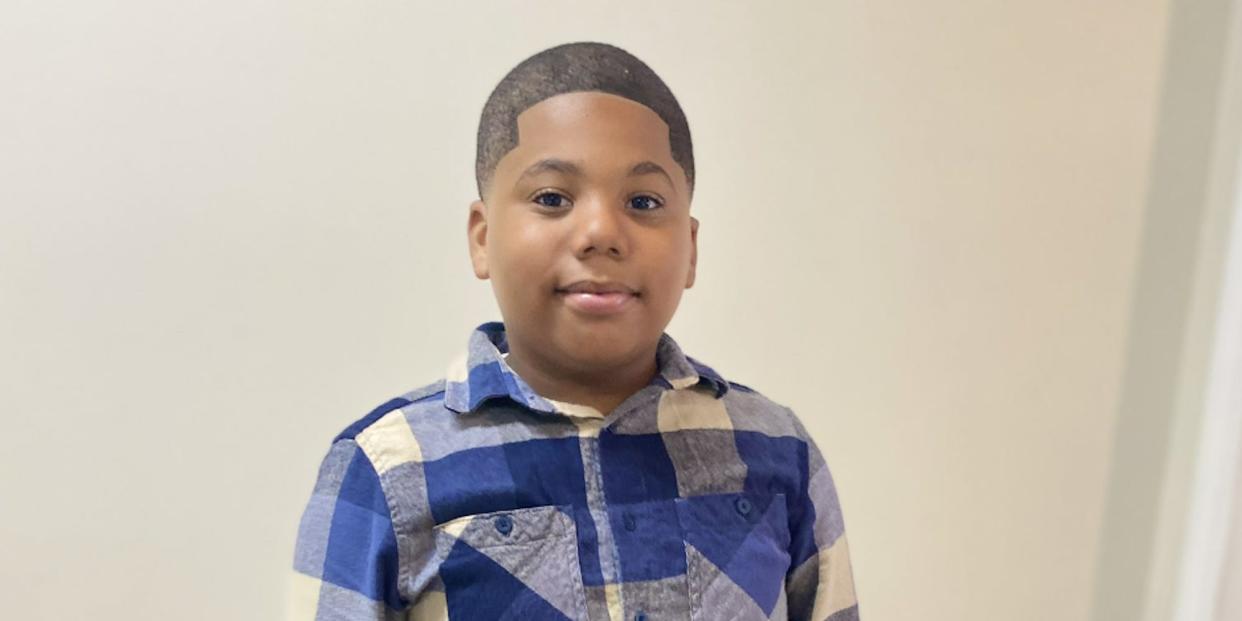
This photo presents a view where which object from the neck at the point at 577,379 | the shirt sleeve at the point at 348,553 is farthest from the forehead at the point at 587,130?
the shirt sleeve at the point at 348,553

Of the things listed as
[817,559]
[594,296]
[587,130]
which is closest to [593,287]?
[594,296]

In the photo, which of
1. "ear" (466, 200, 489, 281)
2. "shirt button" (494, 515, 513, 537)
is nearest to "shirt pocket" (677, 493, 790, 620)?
"shirt button" (494, 515, 513, 537)

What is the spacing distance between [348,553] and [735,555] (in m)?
0.27

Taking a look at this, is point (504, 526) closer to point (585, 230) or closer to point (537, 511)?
point (537, 511)

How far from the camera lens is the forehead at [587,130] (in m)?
0.64

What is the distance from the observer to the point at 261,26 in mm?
883

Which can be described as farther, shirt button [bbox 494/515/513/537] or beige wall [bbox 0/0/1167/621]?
beige wall [bbox 0/0/1167/621]

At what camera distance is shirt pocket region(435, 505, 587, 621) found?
2.04ft

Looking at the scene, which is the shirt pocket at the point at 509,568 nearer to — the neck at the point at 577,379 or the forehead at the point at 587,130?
the neck at the point at 577,379

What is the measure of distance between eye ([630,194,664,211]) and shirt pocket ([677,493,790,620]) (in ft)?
0.70

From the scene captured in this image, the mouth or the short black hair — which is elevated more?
the short black hair

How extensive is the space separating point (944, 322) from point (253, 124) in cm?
78

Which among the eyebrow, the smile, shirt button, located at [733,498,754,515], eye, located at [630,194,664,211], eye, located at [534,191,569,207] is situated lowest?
shirt button, located at [733,498,754,515]

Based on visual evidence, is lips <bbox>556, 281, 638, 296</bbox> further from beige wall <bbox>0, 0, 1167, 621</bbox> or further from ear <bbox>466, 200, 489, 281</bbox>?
beige wall <bbox>0, 0, 1167, 621</bbox>
